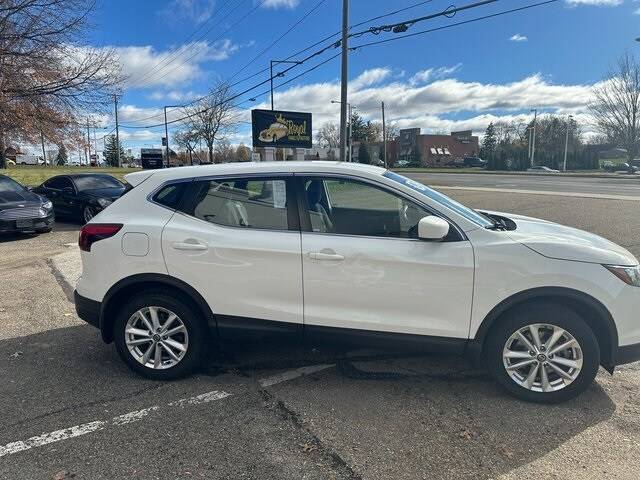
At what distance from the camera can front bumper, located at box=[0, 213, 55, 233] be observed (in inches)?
378

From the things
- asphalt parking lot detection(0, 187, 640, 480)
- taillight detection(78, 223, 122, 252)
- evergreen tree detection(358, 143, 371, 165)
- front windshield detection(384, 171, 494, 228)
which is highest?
evergreen tree detection(358, 143, 371, 165)

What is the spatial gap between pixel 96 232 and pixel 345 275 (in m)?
2.00

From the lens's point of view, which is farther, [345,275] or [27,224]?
[27,224]

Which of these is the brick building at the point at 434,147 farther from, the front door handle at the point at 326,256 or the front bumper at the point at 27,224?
the front door handle at the point at 326,256

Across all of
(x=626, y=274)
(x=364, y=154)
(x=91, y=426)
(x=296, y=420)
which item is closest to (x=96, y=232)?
(x=91, y=426)

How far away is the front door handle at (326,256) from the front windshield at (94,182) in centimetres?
1118

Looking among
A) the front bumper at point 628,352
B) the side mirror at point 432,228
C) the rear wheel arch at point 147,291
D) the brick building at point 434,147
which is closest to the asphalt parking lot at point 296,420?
the front bumper at point 628,352

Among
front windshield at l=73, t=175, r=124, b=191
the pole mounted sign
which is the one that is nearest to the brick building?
the pole mounted sign

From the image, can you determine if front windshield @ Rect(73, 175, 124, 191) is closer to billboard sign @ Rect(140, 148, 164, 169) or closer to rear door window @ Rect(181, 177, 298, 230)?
rear door window @ Rect(181, 177, 298, 230)

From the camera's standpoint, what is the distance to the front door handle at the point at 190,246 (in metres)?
3.40

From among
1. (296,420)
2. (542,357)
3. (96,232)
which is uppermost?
(96,232)

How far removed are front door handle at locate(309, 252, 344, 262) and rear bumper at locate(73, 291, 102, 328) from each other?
180 centimetres

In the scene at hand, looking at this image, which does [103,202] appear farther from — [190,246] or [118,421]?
[118,421]

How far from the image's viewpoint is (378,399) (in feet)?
10.8
